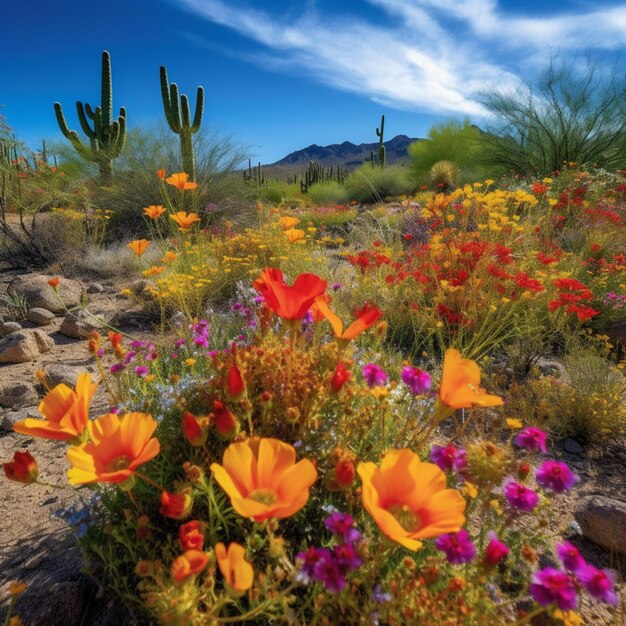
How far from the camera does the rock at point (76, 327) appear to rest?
11.4ft

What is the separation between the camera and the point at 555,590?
2.62 feet

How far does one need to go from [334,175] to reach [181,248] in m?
19.3

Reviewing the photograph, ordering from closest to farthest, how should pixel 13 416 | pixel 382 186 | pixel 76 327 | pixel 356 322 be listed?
pixel 356 322, pixel 13 416, pixel 76 327, pixel 382 186

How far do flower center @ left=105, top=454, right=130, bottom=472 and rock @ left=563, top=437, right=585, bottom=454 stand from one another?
234 cm

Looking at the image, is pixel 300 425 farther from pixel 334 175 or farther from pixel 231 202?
pixel 334 175

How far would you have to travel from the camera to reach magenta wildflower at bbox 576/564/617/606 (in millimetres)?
827

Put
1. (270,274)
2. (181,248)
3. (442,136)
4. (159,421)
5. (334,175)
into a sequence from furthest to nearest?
(334,175) < (442,136) < (181,248) < (159,421) < (270,274)

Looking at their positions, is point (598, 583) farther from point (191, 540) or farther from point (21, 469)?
point (21, 469)

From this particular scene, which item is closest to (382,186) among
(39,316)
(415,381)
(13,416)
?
(39,316)

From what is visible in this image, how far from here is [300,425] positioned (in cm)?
127

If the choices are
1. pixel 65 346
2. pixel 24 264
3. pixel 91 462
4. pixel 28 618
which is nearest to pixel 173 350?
pixel 65 346

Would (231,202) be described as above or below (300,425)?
above

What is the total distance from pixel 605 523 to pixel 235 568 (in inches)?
65.3

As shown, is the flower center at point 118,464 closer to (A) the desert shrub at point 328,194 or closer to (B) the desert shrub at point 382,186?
(A) the desert shrub at point 328,194
